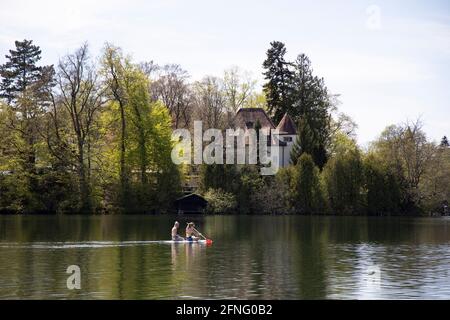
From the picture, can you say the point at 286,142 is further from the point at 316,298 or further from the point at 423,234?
the point at 316,298

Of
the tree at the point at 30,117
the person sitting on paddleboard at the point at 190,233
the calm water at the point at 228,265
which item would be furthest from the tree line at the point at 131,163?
the person sitting on paddleboard at the point at 190,233

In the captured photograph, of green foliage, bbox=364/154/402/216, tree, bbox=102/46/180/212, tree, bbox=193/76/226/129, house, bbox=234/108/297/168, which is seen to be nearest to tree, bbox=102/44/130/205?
tree, bbox=102/46/180/212

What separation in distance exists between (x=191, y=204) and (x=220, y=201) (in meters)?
3.84

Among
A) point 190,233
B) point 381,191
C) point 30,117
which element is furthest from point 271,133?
point 190,233

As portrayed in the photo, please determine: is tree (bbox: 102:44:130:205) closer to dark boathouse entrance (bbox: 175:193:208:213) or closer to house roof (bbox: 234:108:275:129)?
dark boathouse entrance (bbox: 175:193:208:213)

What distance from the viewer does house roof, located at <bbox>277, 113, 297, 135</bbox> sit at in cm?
10438

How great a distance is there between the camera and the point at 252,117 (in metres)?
108

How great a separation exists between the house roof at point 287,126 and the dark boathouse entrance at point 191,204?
25.7 meters

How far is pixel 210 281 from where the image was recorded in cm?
2698

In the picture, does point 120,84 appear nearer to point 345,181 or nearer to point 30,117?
point 30,117

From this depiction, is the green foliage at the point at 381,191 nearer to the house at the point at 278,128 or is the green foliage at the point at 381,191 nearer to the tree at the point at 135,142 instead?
the house at the point at 278,128

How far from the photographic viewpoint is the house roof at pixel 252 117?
106062 millimetres

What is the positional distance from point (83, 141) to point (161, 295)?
205 feet
